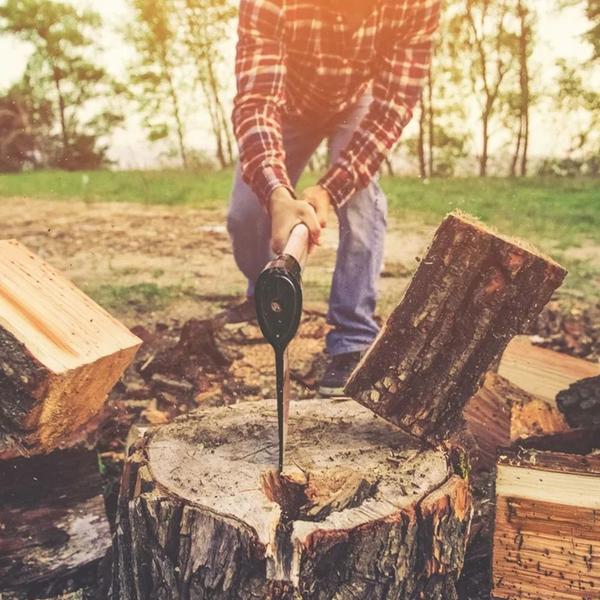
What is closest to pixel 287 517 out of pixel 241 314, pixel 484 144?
pixel 241 314

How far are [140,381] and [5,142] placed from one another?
72.3 ft

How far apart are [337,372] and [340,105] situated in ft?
4.22

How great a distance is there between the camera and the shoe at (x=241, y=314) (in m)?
3.96

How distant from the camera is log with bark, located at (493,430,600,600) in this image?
171cm

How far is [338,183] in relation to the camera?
286 centimetres

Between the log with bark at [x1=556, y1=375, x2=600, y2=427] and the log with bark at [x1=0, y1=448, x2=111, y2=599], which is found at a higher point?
the log with bark at [x1=556, y1=375, x2=600, y2=427]

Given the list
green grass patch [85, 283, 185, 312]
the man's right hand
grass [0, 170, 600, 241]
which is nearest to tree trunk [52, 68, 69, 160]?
grass [0, 170, 600, 241]

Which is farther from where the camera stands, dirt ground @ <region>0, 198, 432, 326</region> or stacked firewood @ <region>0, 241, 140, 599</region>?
dirt ground @ <region>0, 198, 432, 326</region>

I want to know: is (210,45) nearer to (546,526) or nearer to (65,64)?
(65,64)

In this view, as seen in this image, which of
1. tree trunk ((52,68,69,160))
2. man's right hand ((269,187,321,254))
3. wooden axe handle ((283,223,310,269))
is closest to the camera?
wooden axe handle ((283,223,310,269))

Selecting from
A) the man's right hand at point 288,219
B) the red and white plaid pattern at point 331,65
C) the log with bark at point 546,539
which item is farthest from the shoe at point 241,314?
the log with bark at point 546,539

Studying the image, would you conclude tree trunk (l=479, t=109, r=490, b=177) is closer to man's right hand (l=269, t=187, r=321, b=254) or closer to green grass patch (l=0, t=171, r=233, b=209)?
green grass patch (l=0, t=171, r=233, b=209)

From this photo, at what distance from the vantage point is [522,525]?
1.75 metres

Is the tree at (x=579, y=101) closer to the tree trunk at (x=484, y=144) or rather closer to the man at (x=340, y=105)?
the tree trunk at (x=484, y=144)
